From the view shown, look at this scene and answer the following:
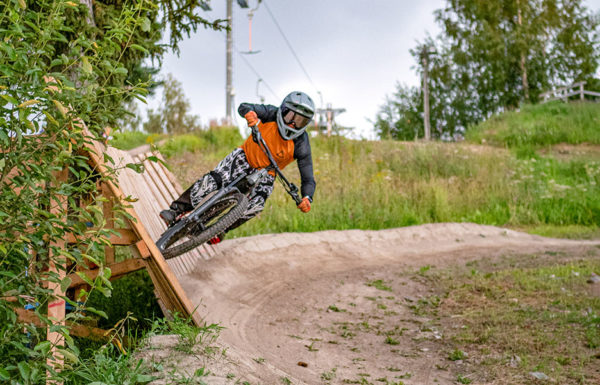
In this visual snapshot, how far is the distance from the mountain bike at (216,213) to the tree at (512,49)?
27.0 m

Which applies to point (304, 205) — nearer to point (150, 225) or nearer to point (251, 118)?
point (251, 118)

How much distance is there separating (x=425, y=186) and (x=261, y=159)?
8.49 m

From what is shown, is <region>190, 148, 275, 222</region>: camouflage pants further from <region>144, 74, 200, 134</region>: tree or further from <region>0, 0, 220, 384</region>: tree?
<region>144, 74, 200, 134</region>: tree

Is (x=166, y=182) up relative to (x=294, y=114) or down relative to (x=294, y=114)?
down

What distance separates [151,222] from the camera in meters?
6.16

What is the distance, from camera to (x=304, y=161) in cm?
571

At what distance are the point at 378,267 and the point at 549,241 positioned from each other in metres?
4.43

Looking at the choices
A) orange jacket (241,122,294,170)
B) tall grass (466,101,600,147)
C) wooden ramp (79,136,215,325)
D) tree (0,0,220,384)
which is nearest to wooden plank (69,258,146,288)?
wooden ramp (79,136,215,325)

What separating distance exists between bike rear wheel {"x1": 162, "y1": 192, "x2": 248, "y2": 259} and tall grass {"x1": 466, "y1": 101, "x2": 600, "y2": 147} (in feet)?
54.3

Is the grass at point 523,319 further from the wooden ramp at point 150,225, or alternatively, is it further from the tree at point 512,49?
the tree at point 512,49

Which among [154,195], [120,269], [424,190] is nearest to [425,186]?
[424,190]

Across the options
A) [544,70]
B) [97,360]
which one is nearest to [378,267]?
[97,360]

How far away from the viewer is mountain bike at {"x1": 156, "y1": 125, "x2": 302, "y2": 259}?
5.28m

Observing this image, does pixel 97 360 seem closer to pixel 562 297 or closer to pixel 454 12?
pixel 562 297
